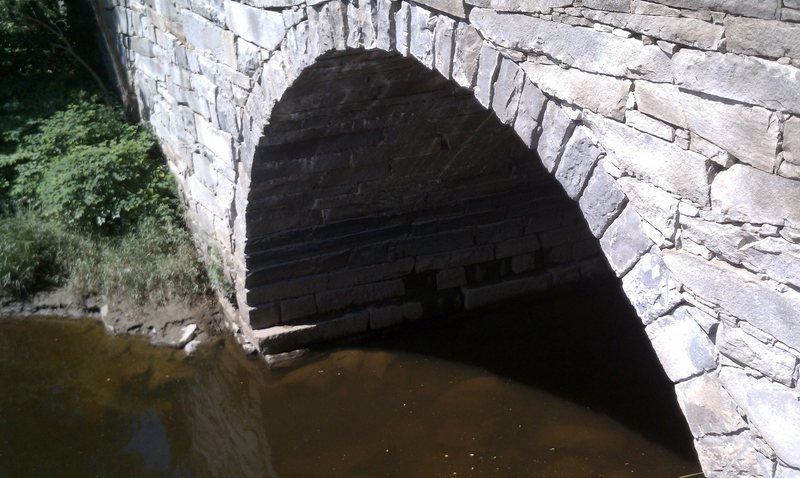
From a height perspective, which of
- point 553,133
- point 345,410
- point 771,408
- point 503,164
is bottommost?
point 345,410

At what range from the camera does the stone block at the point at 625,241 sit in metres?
2.63

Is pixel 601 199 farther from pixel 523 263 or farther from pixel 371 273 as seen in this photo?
pixel 523 263

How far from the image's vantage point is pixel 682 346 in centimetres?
257

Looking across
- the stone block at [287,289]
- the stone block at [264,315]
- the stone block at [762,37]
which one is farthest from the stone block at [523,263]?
the stone block at [762,37]

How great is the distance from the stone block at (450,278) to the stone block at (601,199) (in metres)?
3.61

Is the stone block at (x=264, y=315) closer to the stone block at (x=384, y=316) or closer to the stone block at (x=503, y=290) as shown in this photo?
the stone block at (x=384, y=316)

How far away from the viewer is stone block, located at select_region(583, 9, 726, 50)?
2.25 m

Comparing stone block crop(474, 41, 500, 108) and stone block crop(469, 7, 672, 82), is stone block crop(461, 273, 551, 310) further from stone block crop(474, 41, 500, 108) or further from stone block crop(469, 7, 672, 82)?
stone block crop(469, 7, 672, 82)

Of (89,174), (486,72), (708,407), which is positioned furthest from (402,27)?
(89,174)

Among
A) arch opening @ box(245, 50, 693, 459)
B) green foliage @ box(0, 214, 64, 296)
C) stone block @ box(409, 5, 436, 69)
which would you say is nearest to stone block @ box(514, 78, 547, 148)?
stone block @ box(409, 5, 436, 69)

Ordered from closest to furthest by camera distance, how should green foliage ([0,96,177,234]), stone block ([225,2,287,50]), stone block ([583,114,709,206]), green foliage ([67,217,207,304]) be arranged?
stone block ([583,114,709,206])
stone block ([225,2,287,50])
green foliage ([67,217,207,304])
green foliage ([0,96,177,234])

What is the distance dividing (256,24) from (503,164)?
6.90ft

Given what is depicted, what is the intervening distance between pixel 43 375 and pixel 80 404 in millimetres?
563

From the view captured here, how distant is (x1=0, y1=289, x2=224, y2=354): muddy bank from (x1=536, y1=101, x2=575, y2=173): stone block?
3948mm
